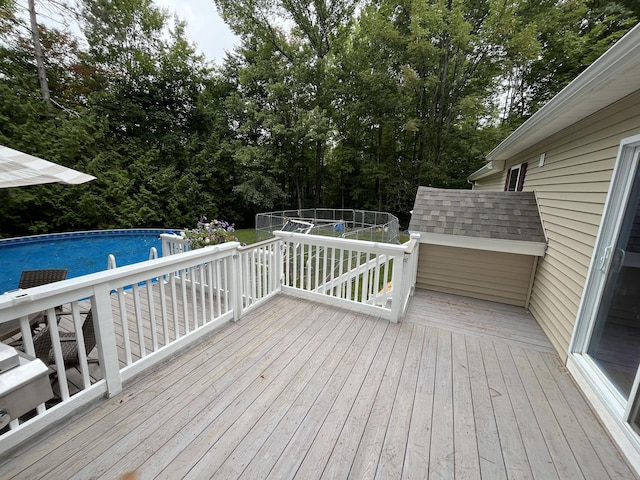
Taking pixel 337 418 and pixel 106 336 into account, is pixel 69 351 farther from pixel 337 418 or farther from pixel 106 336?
pixel 337 418

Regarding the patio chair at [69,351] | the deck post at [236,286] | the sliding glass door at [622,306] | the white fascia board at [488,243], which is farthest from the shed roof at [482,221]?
the patio chair at [69,351]

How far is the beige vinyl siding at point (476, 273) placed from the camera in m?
4.22

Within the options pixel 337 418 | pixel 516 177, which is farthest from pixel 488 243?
pixel 337 418

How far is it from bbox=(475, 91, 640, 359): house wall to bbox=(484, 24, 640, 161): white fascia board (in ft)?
0.37

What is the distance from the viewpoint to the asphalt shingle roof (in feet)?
13.3

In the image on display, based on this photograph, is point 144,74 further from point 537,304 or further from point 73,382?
point 537,304

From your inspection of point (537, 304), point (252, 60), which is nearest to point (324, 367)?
point (537, 304)

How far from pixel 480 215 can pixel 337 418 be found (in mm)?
4058

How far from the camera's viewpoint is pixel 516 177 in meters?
5.89

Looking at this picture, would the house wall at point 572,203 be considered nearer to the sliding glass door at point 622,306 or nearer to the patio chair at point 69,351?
the sliding glass door at point 622,306

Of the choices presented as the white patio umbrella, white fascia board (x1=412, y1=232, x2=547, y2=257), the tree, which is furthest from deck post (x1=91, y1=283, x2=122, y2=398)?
the tree

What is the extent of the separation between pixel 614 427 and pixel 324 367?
6.76 ft

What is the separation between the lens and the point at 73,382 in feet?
6.82

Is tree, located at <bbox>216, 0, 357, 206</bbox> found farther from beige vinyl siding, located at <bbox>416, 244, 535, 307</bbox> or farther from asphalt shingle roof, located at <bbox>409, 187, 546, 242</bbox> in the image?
beige vinyl siding, located at <bbox>416, 244, 535, 307</bbox>
